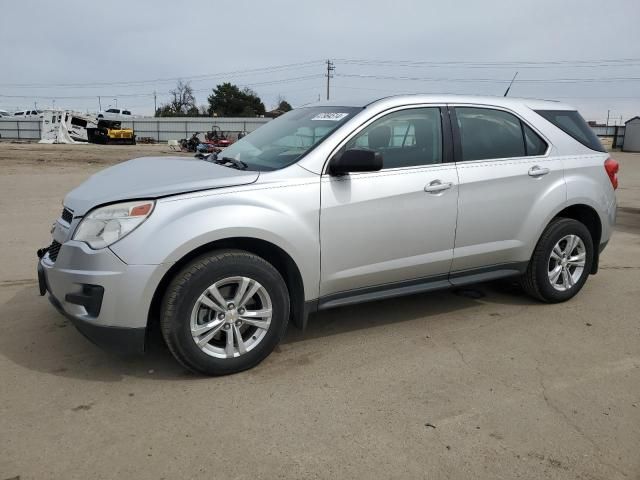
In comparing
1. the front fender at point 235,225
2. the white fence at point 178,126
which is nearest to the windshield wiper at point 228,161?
the front fender at point 235,225

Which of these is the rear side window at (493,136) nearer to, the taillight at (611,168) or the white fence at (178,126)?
the taillight at (611,168)

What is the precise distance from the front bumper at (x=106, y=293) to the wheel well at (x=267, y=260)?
126 millimetres

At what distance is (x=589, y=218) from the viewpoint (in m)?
4.88

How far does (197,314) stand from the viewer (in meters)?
3.23

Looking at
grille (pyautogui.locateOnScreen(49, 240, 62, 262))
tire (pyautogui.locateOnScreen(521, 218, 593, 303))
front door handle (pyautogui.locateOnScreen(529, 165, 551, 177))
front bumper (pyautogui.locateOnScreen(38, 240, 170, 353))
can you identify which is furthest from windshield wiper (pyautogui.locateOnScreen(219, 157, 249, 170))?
tire (pyautogui.locateOnScreen(521, 218, 593, 303))

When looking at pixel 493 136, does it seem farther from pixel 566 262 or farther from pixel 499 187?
pixel 566 262

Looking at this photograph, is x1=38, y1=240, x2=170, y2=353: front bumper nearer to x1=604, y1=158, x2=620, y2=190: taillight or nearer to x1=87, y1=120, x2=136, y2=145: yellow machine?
x1=604, y1=158, x2=620, y2=190: taillight

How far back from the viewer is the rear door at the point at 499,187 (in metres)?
4.11

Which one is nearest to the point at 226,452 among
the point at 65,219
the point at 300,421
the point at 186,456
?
the point at 186,456

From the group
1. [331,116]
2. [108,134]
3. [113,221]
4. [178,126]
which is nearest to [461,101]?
[331,116]

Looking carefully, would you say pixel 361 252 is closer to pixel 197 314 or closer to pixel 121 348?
pixel 197 314

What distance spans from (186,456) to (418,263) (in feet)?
6.88

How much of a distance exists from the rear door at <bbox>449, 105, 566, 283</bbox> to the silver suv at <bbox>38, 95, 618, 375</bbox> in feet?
0.04

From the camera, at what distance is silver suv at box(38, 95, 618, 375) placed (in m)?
3.10
